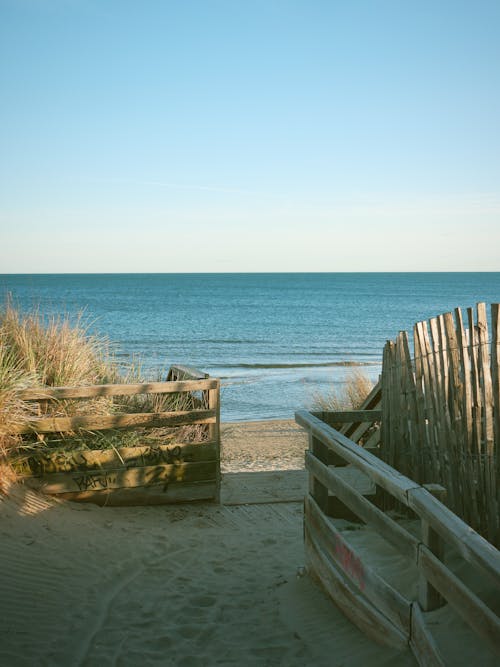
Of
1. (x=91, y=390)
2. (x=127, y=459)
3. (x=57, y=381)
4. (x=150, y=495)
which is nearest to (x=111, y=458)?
(x=127, y=459)

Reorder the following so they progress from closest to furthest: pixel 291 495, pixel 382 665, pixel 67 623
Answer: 1. pixel 382 665
2. pixel 67 623
3. pixel 291 495

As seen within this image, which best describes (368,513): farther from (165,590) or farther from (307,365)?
(307,365)

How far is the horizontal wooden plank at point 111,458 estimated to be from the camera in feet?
20.9

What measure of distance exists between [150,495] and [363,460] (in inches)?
141

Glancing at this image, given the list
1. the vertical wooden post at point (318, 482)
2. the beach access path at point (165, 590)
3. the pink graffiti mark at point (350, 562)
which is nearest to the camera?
the pink graffiti mark at point (350, 562)

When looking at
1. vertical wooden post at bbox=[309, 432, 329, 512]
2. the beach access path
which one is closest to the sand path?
the beach access path

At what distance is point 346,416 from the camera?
18.3ft

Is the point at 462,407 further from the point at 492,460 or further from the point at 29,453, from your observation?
the point at 29,453

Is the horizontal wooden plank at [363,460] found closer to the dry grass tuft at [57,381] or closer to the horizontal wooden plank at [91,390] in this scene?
the horizontal wooden plank at [91,390]

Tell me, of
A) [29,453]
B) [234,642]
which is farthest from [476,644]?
[29,453]

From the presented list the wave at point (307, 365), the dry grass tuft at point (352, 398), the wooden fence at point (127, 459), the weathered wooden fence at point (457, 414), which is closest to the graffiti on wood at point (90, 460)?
the wooden fence at point (127, 459)

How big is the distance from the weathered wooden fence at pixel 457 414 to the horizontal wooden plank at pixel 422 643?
86 centimetres

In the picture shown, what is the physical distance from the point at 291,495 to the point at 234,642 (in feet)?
11.4

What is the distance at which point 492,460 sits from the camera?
3.62 meters
